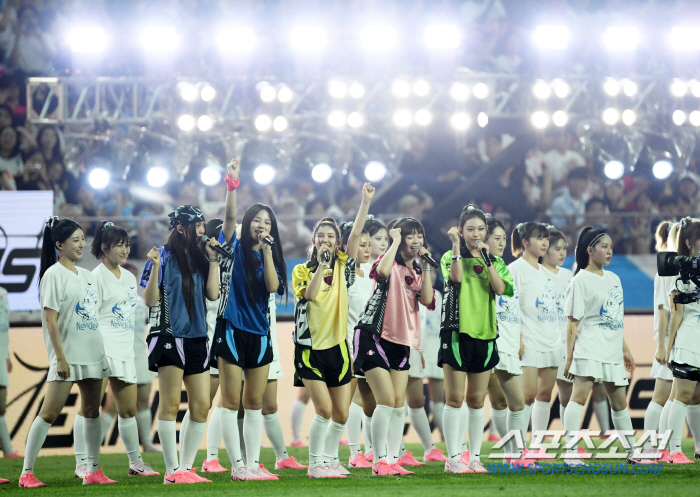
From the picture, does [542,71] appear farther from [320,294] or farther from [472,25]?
[320,294]

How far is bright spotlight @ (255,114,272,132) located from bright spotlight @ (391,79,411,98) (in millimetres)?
1708

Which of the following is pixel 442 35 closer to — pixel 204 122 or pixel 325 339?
pixel 204 122

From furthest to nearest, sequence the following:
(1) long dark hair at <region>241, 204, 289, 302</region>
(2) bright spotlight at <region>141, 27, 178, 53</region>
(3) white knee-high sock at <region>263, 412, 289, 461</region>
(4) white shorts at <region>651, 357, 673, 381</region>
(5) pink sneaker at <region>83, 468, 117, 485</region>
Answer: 1. (2) bright spotlight at <region>141, 27, 178, 53</region>
2. (4) white shorts at <region>651, 357, 673, 381</region>
3. (3) white knee-high sock at <region>263, 412, 289, 461</region>
4. (5) pink sneaker at <region>83, 468, 117, 485</region>
5. (1) long dark hair at <region>241, 204, 289, 302</region>

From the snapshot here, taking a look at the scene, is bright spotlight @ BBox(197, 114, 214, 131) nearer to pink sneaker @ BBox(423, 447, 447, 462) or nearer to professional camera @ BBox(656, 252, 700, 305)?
pink sneaker @ BBox(423, 447, 447, 462)

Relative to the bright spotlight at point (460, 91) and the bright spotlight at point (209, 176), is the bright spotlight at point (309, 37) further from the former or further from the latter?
the bright spotlight at point (209, 176)

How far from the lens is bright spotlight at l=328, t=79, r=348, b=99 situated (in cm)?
1055

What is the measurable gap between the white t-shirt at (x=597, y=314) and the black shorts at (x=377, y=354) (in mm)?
1419

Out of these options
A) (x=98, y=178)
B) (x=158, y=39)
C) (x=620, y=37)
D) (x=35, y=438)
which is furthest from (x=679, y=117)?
(x=35, y=438)

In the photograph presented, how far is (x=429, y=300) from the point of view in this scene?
541cm

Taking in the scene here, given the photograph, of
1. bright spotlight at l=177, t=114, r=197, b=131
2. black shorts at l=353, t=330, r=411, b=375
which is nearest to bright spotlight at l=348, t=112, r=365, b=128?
bright spotlight at l=177, t=114, r=197, b=131

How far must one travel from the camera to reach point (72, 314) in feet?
17.9

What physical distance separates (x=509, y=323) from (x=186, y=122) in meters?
5.91

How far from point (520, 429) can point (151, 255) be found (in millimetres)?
2905

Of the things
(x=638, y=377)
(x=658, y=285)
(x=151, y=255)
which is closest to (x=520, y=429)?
(x=658, y=285)
